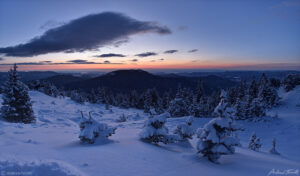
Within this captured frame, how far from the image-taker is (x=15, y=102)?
42.3 feet

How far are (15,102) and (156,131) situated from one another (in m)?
13.4

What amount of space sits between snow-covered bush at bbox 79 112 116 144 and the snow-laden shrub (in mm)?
4800

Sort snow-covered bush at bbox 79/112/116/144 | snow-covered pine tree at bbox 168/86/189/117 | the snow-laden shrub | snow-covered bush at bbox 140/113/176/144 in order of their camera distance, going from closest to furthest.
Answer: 1. the snow-laden shrub
2. snow-covered bush at bbox 79/112/116/144
3. snow-covered bush at bbox 140/113/176/144
4. snow-covered pine tree at bbox 168/86/189/117

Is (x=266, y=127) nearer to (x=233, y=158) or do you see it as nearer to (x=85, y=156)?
(x=233, y=158)

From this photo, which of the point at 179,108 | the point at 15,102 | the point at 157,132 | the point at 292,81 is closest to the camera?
the point at 157,132

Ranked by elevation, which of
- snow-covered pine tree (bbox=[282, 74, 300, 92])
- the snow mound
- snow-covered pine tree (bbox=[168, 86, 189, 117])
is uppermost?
snow-covered pine tree (bbox=[282, 74, 300, 92])

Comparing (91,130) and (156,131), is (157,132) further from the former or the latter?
(91,130)

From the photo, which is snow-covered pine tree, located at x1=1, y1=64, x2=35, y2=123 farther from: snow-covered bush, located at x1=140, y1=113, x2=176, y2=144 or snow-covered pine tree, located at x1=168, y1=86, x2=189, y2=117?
snow-covered pine tree, located at x1=168, y1=86, x2=189, y2=117

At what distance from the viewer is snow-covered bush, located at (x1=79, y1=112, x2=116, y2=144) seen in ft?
23.2

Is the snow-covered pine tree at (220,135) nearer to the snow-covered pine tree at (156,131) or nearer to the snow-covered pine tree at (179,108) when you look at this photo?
the snow-covered pine tree at (156,131)

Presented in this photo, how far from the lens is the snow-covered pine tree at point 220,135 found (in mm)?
5605

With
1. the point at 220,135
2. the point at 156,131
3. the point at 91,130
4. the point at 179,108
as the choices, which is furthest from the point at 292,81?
the point at 91,130

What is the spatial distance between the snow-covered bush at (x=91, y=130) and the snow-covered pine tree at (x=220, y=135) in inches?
189

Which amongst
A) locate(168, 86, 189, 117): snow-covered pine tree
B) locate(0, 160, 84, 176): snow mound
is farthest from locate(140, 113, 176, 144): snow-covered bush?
locate(168, 86, 189, 117): snow-covered pine tree
